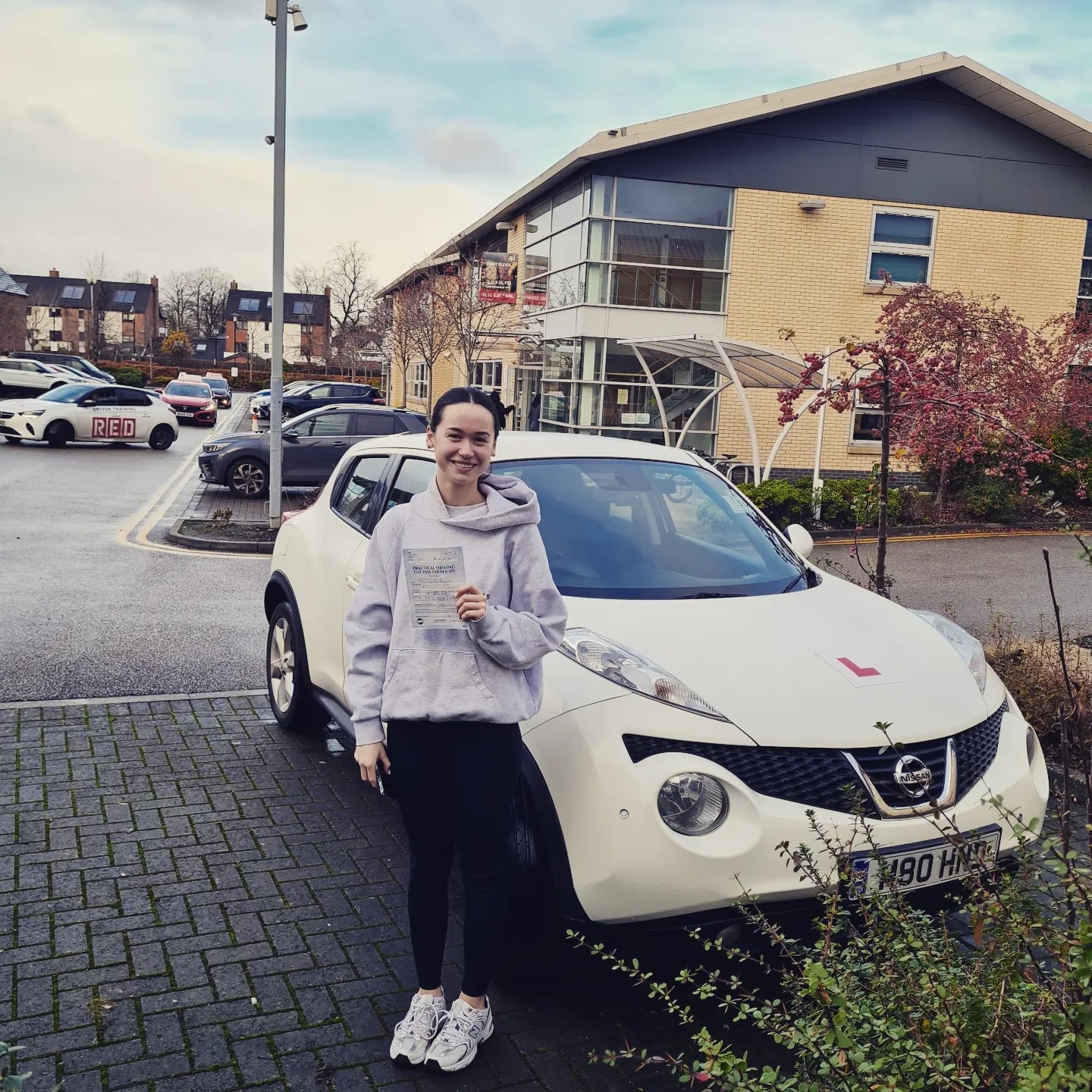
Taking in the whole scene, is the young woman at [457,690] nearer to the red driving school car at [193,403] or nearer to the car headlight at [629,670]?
the car headlight at [629,670]

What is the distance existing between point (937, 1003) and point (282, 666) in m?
4.38

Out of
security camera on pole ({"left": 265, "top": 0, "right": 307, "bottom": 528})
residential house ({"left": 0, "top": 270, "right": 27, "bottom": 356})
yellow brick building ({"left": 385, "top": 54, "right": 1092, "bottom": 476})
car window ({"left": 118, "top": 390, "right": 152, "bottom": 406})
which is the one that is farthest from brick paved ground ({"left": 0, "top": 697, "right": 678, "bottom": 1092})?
residential house ({"left": 0, "top": 270, "right": 27, "bottom": 356})

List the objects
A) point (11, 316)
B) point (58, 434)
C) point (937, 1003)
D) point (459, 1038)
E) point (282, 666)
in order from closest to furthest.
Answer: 1. point (937, 1003)
2. point (459, 1038)
3. point (282, 666)
4. point (58, 434)
5. point (11, 316)

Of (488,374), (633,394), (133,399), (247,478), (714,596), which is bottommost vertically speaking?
(247,478)

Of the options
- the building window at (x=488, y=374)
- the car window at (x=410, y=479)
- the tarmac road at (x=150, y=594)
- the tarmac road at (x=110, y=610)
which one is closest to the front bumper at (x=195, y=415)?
the building window at (x=488, y=374)

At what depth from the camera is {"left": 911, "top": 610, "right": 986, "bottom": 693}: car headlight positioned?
4094mm

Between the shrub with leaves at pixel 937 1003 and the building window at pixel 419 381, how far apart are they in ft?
136

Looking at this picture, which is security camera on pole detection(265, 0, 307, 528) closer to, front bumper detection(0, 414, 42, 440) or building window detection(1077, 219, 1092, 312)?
front bumper detection(0, 414, 42, 440)

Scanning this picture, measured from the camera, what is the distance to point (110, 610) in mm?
9078

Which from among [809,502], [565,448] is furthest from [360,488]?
[809,502]

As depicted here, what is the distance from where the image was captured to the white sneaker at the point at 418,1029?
3141 mm

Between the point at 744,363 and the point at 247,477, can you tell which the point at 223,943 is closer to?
the point at 744,363

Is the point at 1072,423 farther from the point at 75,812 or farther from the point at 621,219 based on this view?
the point at 75,812

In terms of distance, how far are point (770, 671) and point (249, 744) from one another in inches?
130
